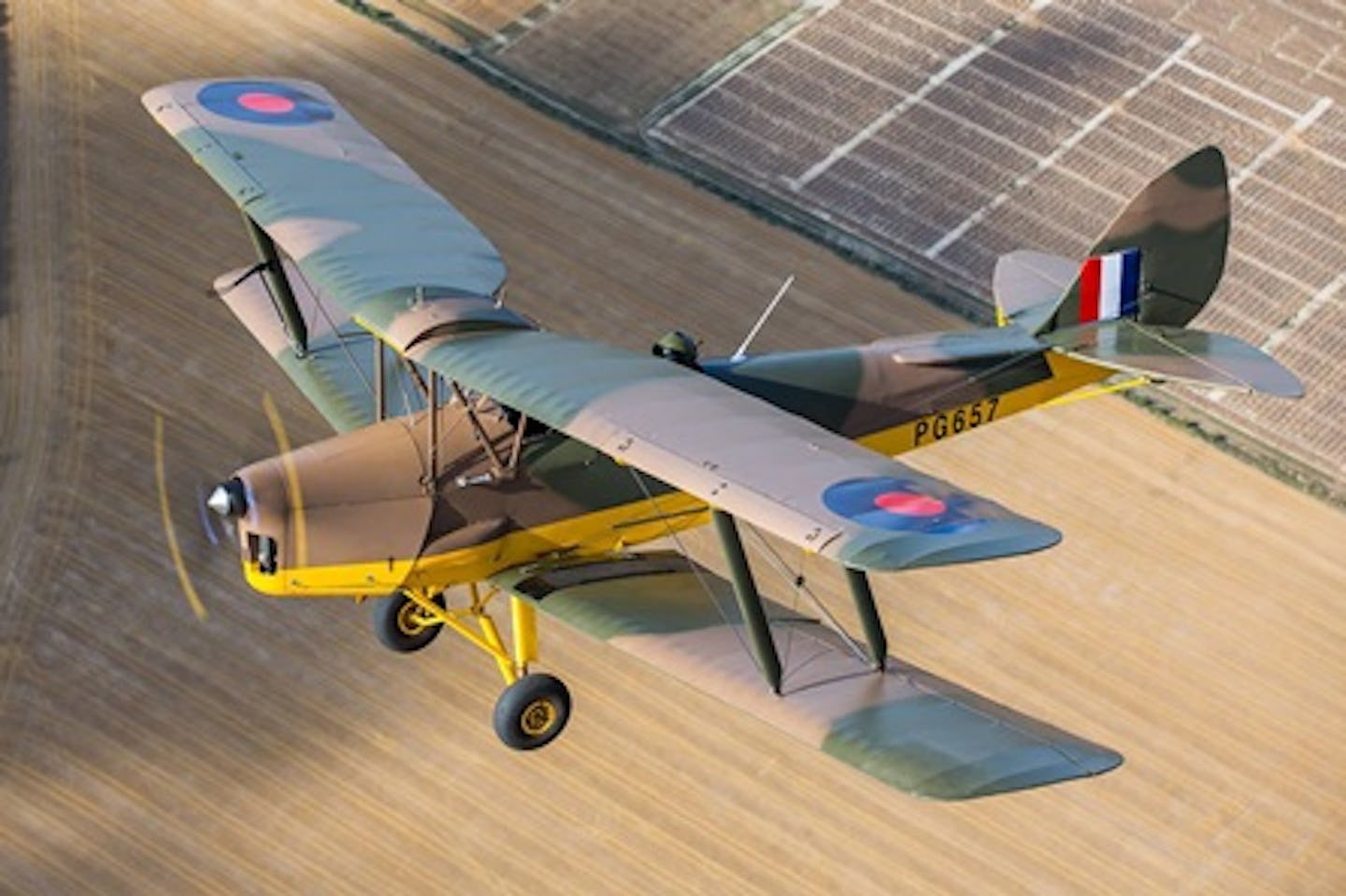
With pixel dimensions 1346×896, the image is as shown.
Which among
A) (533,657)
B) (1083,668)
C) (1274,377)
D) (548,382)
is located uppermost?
(548,382)

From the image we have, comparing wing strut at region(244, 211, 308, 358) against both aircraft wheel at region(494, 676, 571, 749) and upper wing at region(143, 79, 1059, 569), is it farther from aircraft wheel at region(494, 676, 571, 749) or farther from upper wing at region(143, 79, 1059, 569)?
aircraft wheel at region(494, 676, 571, 749)

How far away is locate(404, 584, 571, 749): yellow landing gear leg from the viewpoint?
25172 millimetres

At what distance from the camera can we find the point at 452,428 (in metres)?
24.5

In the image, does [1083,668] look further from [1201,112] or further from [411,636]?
[1201,112]

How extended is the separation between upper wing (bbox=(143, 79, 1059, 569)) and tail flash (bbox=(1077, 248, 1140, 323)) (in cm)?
567

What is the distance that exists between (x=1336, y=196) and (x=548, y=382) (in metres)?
16.6

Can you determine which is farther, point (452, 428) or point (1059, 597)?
point (1059, 597)

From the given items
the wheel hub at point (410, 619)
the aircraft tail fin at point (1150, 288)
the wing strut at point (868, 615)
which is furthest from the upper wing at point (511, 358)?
the aircraft tail fin at point (1150, 288)

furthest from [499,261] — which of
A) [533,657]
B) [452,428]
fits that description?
[533,657]

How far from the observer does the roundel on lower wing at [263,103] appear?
27641mm

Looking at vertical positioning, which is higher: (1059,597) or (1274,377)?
(1274,377)

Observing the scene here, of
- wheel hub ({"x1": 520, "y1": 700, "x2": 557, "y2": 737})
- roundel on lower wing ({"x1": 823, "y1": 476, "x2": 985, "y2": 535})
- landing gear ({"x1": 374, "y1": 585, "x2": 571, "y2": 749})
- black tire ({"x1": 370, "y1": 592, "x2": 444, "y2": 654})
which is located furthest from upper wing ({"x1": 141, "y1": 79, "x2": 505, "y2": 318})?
roundel on lower wing ({"x1": 823, "y1": 476, "x2": 985, "y2": 535})

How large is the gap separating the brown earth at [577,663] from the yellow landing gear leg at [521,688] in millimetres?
1678

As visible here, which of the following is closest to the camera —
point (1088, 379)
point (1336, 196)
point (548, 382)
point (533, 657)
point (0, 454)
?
point (548, 382)
